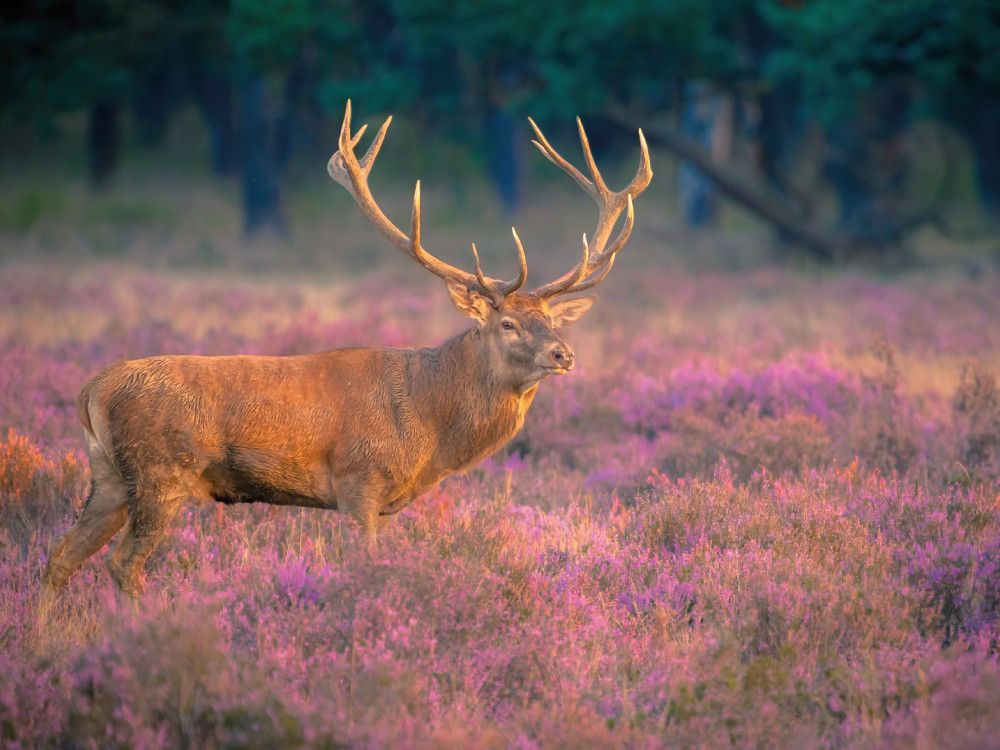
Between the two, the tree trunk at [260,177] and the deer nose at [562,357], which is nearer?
the deer nose at [562,357]

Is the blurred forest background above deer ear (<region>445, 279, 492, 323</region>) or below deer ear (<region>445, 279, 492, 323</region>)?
above

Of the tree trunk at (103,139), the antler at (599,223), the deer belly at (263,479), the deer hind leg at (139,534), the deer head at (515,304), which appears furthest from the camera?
the tree trunk at (103,139)

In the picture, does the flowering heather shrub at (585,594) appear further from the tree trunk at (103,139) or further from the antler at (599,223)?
the tree trunk at (103,139)

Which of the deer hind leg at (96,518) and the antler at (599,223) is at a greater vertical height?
the antler at (599,223)

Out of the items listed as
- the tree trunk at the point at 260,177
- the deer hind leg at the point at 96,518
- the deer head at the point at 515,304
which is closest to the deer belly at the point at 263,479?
the deer hind leg at the point at 96,518

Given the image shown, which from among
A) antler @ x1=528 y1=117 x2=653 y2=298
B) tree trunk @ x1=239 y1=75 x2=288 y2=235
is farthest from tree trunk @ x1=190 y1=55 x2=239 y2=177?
antler @ x1=528 y1=117 x2=653 y2=298

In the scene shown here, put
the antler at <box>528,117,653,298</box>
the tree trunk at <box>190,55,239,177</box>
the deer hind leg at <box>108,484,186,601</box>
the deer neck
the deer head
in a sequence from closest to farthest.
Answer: the deer hind leg at <box>108,484,186,601</box>, the deer head, the deer neck, the antler at <box>528,117,653,298</box>, the tree trunk at <box>190,55,239,177</box>

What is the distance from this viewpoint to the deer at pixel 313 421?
4.80 m

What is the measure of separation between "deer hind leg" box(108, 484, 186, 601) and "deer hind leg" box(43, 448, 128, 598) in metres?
0.12

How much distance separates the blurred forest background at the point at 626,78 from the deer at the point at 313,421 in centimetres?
1293

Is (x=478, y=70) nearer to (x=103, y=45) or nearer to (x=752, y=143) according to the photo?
(x=752, y=143)

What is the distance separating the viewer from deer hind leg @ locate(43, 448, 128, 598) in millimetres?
4832

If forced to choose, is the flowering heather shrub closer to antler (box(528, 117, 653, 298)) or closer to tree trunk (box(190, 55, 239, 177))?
antler (box(528, 117, 653, 298))

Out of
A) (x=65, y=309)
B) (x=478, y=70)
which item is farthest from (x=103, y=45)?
(x=65, y=309)
